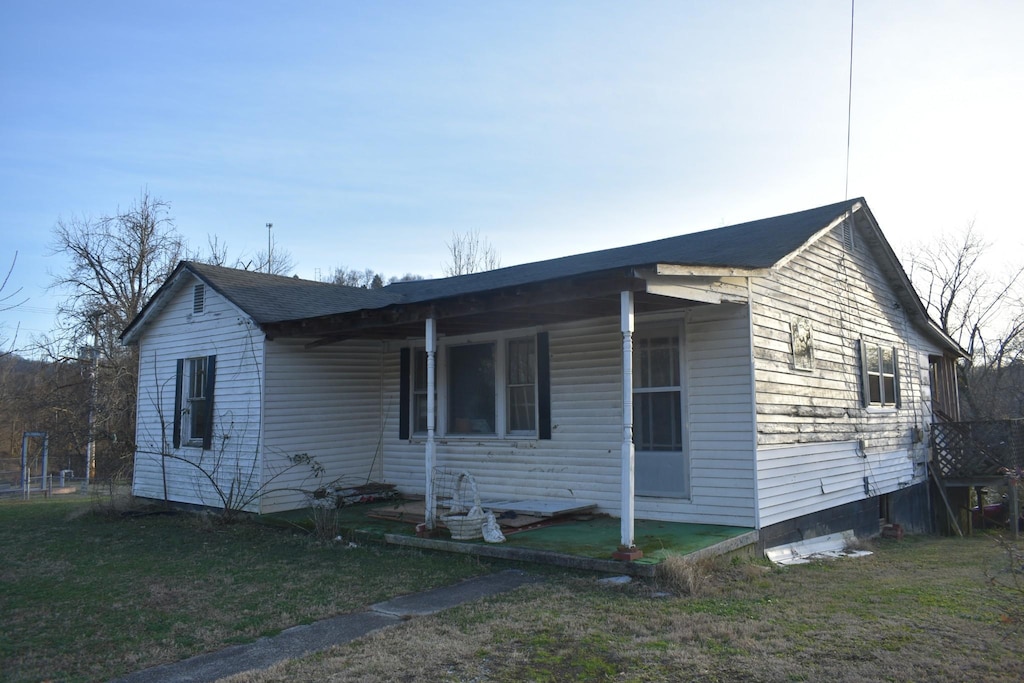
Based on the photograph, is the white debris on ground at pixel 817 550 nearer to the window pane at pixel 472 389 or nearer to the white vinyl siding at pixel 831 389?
the white vinyl siding at pixel 831 389

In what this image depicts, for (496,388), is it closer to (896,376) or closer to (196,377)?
(196,377)

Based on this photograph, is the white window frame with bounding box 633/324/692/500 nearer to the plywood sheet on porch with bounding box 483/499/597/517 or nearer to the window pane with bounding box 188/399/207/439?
the plywood sheet on porch with bounding box 483/499/597/517

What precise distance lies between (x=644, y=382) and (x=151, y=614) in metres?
6.02

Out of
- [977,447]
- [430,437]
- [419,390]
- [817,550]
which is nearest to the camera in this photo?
[430,437]

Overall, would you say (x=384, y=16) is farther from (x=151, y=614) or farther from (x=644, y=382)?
(x=151, y=614)

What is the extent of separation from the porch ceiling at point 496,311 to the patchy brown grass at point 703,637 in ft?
9.01

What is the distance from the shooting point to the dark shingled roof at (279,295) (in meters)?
11.6

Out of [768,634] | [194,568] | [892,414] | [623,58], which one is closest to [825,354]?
→ [892,414]

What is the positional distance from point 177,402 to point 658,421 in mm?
8409

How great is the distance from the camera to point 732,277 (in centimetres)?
800

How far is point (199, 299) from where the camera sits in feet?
40.9

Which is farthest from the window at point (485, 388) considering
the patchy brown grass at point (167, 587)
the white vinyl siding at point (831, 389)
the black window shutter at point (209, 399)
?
the black window shutter at point (209, 399)

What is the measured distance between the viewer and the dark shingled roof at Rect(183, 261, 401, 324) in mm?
11633

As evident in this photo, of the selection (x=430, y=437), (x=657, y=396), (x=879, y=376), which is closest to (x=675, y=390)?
(x=657, y=396)
